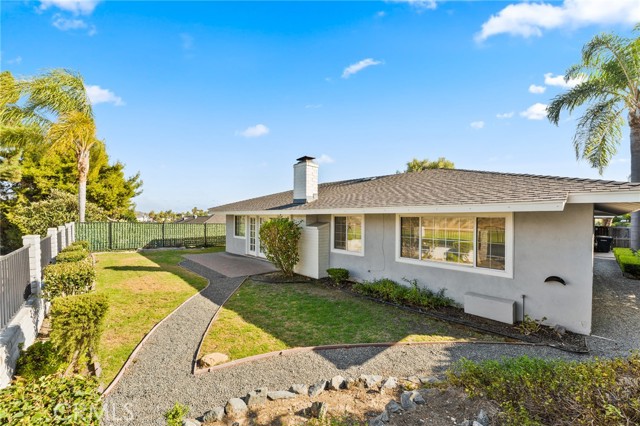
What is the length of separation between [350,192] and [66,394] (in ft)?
36.1

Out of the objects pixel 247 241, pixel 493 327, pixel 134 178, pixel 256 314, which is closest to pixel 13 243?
pixel 134 178

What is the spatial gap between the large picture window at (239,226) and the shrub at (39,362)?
1273cm

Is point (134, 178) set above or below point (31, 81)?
below

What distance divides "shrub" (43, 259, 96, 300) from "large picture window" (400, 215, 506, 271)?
868 cm

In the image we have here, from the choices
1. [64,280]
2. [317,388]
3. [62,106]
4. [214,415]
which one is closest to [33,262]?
[64,280]

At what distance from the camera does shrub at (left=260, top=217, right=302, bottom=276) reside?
1166 cm

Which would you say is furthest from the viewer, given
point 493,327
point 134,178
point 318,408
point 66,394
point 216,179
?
point 134,178

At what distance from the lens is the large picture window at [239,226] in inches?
693

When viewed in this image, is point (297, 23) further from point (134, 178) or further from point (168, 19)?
point (134, 178)

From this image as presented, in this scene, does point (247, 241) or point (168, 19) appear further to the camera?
point (247, 241)

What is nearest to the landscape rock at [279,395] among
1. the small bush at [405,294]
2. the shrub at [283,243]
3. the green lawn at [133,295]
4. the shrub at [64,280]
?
the green lawn at [133,295]

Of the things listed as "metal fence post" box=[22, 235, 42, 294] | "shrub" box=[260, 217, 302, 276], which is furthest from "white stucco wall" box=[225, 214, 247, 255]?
"metal fence post" box=[22, 235, 42, 294]

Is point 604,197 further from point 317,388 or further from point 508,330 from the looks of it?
point 317,388

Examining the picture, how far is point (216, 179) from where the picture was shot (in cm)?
2333
